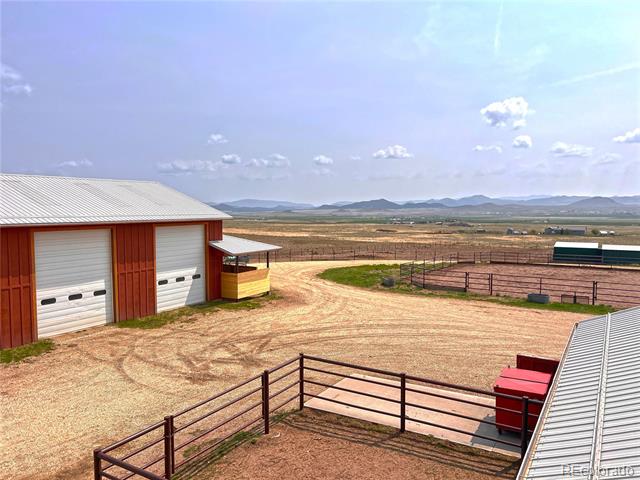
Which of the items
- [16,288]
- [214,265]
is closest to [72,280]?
[16,288]

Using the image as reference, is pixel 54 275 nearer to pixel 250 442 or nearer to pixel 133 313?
pixel 133 313

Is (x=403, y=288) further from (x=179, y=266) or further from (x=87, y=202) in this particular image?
(x=87, y=202)

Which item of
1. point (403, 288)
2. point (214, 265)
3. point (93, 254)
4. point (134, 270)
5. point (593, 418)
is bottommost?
point (403, 288)

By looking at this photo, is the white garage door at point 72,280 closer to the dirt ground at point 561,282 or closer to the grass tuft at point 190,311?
the grass tuft at point 190,311

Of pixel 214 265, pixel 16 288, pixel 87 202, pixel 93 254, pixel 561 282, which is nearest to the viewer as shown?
pixel 16 288

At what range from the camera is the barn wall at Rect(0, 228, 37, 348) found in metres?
14.5

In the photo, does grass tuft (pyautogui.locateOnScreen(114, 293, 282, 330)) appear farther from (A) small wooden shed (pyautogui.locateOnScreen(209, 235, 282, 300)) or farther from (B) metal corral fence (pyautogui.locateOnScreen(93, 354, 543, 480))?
(B) metal corral fence (pyautogui.locateOnScreen(93, 354, 543, 480))

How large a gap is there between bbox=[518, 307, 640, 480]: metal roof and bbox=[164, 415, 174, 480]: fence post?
4977mm

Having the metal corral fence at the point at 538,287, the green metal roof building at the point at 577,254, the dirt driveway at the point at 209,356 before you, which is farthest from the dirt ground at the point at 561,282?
the green metal roof building at the point at 577,254

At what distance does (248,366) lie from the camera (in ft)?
43.0

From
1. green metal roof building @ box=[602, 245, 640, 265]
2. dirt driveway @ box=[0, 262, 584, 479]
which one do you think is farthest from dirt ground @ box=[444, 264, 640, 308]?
green metal roof building @ box=[602, 245, 640, 265]

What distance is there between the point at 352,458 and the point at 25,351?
11.7 metres

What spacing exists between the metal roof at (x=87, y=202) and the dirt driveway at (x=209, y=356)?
4.29 metres

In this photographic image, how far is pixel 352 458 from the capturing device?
25.3ft
